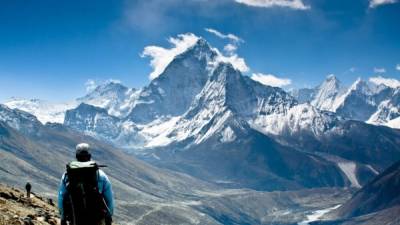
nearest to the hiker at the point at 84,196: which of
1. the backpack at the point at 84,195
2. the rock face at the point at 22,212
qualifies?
the backpack at the point at 84,195

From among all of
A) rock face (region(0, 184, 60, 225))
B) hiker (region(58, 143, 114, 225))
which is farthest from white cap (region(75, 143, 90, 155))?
rock face (region(0, 184, 60, 225))

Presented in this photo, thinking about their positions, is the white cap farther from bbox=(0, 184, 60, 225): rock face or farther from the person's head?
bbox=(0, 184, 60, 225): rock face

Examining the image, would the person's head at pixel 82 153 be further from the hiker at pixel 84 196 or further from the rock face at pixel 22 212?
the rock face at pixel 22 212

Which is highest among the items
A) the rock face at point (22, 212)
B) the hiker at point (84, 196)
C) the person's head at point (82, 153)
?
the person's head at point (82, 153)

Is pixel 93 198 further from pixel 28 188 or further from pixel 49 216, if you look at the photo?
pixel 28 188

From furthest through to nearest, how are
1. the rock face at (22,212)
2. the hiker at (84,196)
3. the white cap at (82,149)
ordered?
1. the rock face at (22,212)
2. the white cap at (82,149)
3. the hiker at (84,196)

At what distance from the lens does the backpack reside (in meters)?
22.5

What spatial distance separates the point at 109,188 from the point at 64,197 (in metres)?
1.80

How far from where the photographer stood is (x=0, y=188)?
5356 centimetres

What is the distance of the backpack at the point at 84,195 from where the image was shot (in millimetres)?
22547

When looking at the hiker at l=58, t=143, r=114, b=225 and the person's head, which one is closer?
the hiker at l=58, t=143, r=114, b=225

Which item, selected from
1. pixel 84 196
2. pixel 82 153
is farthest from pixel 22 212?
pixel 84 196

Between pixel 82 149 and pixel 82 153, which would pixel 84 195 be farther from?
pixel 82 149

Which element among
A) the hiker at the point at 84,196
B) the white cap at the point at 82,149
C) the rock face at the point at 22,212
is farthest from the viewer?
the rock face at the point at 22,212
